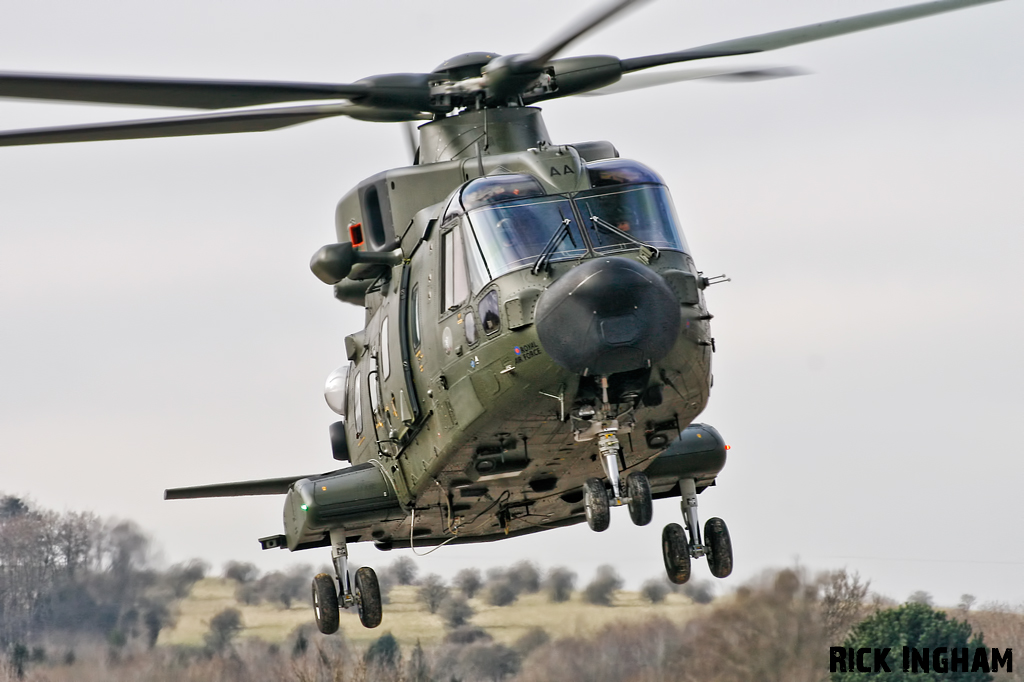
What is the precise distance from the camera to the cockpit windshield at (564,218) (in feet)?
42.1

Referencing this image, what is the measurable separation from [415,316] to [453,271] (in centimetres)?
94

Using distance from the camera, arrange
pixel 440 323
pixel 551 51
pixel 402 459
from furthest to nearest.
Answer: pixel 402 459, pixel 440 323, pixel 551 51

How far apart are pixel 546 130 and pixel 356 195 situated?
1.96m

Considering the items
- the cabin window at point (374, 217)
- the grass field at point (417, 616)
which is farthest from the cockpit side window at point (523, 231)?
the grass field at point (417, 616)

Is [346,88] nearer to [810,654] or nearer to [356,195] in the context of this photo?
[356,195]

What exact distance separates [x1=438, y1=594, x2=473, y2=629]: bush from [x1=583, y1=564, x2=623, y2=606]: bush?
1705 mm

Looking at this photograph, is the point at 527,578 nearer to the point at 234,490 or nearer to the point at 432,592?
the point at 432,592

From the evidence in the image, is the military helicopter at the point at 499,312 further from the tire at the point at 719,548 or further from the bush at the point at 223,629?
the bush at the point at 223,629

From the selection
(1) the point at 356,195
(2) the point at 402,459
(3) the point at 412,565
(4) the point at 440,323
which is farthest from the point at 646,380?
(3) the point at 412,565

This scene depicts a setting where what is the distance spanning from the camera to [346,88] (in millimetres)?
13594

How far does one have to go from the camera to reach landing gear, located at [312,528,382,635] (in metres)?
15.8

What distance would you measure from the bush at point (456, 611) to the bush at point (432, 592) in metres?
0.09

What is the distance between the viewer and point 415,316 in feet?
46.5

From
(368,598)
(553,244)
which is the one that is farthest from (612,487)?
(368,598)
